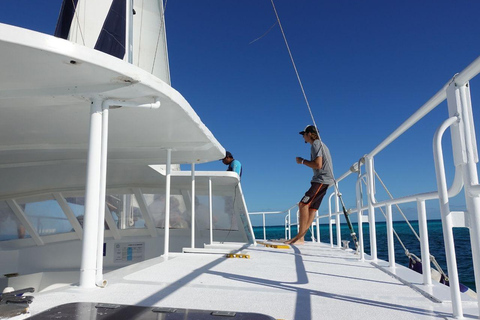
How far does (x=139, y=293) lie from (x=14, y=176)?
4.83m

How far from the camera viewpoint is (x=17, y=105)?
108 inches

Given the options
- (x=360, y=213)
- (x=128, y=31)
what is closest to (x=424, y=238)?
(x=360, y=213)

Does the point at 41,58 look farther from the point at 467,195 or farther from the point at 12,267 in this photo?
the point at 12,267

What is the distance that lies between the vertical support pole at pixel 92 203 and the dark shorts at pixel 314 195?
10.9 ft

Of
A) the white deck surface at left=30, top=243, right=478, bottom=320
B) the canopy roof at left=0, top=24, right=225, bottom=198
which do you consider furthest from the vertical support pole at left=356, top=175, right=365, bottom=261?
the canopy roof at left=0, top=24, right=225, bottom=198

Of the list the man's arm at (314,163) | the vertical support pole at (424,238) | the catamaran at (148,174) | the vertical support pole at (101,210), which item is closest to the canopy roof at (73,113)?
the catamaran at (148,174)

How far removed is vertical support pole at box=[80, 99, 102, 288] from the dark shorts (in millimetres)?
3330

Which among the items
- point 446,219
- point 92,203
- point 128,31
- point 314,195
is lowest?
point 446,219

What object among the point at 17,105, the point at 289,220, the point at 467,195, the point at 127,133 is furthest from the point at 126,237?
the point at 467,195

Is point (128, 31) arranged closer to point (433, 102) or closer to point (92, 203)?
point (92, 203)

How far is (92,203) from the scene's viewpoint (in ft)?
8.02

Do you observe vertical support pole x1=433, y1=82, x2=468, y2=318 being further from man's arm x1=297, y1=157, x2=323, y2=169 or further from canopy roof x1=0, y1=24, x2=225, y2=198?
man's arm x1=297, y1=157, x2=323, y2=169

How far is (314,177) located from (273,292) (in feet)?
9.98

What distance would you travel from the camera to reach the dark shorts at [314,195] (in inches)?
202
